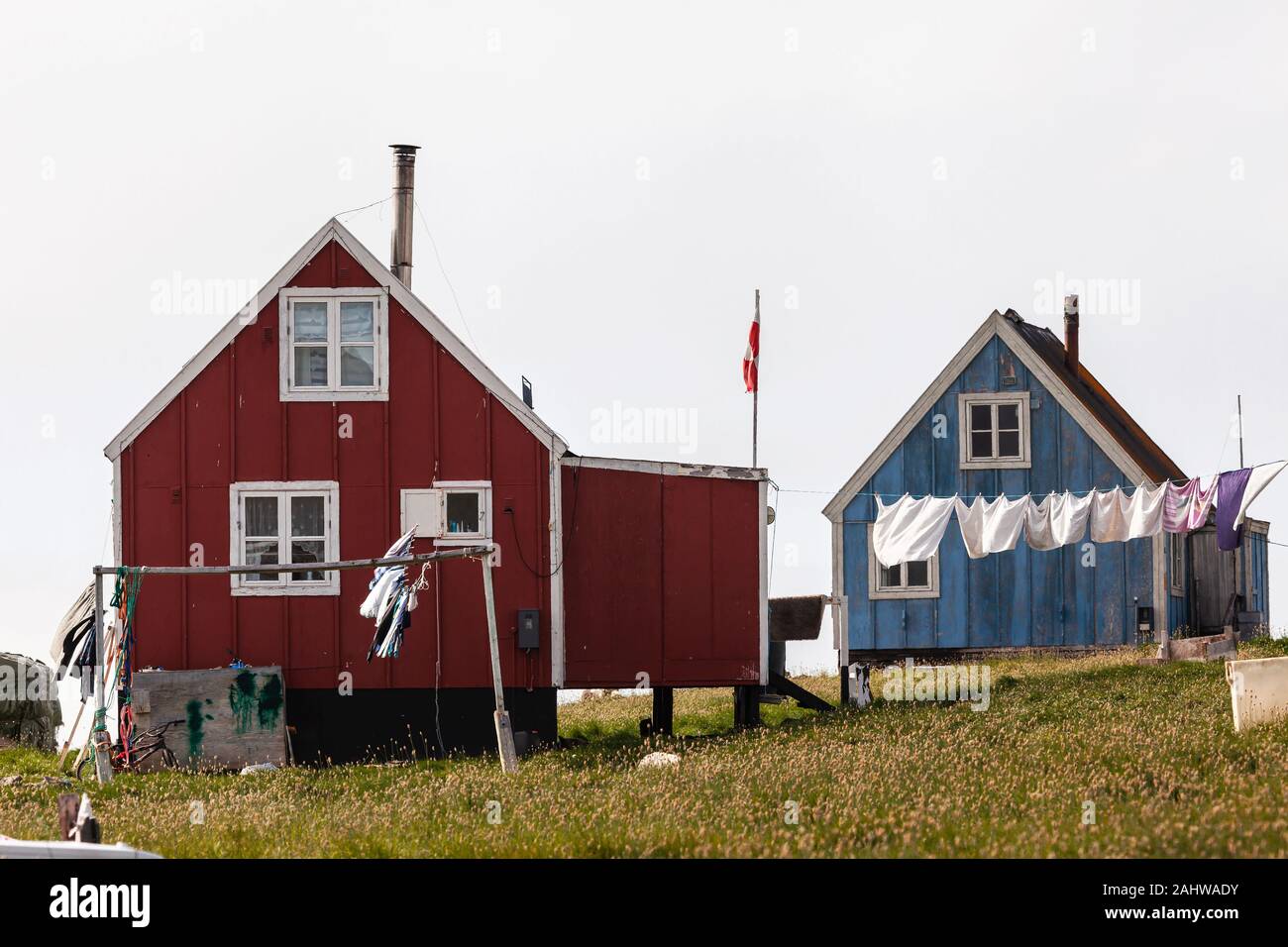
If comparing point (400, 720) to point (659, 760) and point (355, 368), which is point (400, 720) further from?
point (659, 760)

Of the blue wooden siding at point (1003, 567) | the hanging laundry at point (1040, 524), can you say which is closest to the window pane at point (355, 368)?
the hanging laundry at point (1040, 524)

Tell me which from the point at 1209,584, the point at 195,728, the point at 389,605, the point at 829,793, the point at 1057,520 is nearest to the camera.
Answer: the point at 829,793

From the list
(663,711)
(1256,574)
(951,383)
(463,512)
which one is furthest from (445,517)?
(1256,574)

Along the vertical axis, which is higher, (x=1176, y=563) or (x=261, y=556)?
(x=261, y=556)

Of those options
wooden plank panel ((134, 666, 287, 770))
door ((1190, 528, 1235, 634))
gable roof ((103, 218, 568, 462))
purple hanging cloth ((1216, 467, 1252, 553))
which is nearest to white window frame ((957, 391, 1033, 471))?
door ((1190, 528, 1235, 634))

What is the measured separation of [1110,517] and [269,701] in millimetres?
14598

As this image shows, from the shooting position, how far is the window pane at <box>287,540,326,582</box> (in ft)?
91.2

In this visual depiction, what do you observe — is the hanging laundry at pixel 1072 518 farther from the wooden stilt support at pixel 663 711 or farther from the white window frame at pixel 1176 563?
the wooden stilt support at pixel 663 711

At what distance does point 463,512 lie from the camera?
27922 mm

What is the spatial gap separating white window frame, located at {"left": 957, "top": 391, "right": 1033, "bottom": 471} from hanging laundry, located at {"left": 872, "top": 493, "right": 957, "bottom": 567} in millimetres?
4094

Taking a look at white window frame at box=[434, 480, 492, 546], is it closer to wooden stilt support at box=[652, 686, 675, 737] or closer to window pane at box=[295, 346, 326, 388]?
window pane at box=[295, 346, 326, 388]
